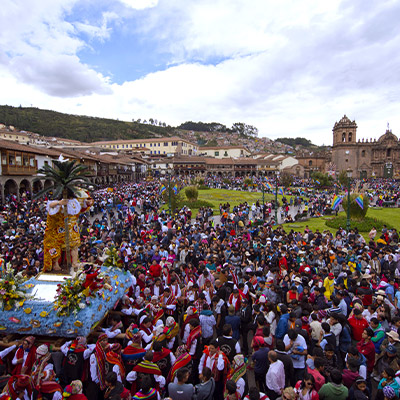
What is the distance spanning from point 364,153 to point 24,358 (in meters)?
75.9

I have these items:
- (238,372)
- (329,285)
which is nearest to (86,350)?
(238,372)

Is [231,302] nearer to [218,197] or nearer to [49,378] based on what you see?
[49,378]

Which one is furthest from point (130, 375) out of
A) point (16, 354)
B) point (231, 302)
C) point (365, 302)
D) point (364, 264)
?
point (364, 264)

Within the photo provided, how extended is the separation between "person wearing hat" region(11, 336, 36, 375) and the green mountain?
95043 millimetres

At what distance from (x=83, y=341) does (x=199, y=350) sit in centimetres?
199

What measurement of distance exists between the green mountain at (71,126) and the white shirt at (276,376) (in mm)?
97307

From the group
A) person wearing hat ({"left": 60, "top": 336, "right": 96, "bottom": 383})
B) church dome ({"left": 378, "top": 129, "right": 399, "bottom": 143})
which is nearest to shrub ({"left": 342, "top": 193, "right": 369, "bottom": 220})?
person wearing hat ({"left": 60, "top": 336, "right": 96, "bottom": 383})

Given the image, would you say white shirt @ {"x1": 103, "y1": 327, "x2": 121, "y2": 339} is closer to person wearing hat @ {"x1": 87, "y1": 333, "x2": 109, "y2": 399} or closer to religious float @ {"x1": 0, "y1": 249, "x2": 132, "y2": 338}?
religious float @ {"x1": 0, "y1": 249, "x2": 132, "y2": 338}

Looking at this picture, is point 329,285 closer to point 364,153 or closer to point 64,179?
point 64,179

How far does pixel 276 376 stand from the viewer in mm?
3900

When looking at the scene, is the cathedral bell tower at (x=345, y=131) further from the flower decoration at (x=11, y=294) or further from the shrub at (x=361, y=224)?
the flower decoration at (x=11, y=294)

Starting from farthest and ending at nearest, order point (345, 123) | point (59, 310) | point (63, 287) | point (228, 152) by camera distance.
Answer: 1. point (228, 152)
2. point (345, 123)
3. point (63, 287)
4. point (59, 310)

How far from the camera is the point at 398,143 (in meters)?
63.9

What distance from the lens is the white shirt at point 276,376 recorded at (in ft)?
12.8
